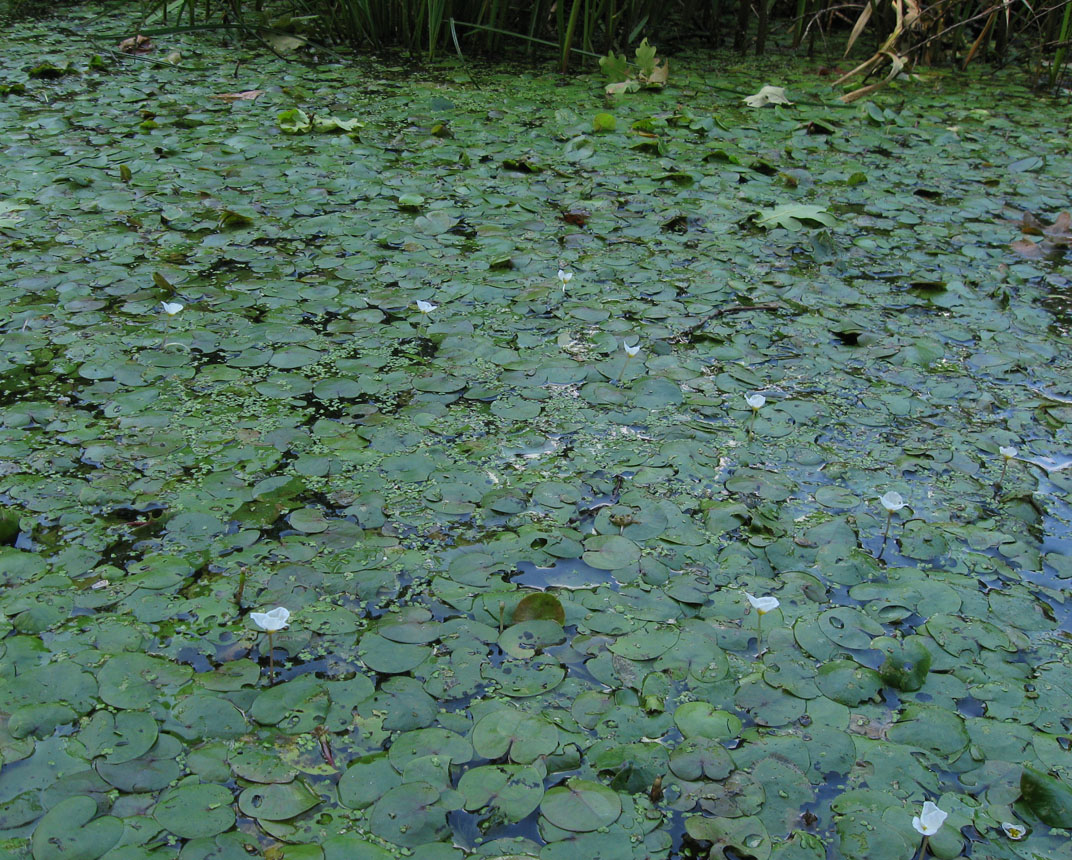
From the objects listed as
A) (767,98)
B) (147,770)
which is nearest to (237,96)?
(767,98)

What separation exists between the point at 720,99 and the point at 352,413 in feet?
9.10

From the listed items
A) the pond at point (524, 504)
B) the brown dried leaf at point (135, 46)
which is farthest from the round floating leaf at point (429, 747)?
the brown dried leaf at point (135, 46)

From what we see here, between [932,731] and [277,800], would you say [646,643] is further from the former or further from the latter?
[277,800]

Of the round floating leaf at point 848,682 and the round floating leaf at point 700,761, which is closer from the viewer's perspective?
the round floating leaf at point 700,761

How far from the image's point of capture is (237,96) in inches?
143

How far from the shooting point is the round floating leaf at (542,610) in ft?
4.52

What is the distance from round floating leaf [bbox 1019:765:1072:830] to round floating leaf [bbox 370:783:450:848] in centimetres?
74

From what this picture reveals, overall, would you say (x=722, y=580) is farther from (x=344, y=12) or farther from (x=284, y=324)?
(x=344, y=12)

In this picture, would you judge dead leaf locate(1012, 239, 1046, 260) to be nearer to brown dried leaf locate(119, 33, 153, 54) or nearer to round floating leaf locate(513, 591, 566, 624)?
A: round floating leaf locate(513, 591, 566, 624)

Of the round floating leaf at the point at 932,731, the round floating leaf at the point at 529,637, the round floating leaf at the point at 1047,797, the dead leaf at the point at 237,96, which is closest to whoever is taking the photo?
the round floating leaf at the point at 1047,797

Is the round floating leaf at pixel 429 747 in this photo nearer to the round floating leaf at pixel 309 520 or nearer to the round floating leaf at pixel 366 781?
the round floating leaf at pixel 366 781

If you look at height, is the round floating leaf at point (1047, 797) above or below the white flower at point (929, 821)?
below

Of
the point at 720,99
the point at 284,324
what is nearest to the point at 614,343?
the point at 284,324

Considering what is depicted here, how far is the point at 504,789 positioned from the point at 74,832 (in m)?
0.50
